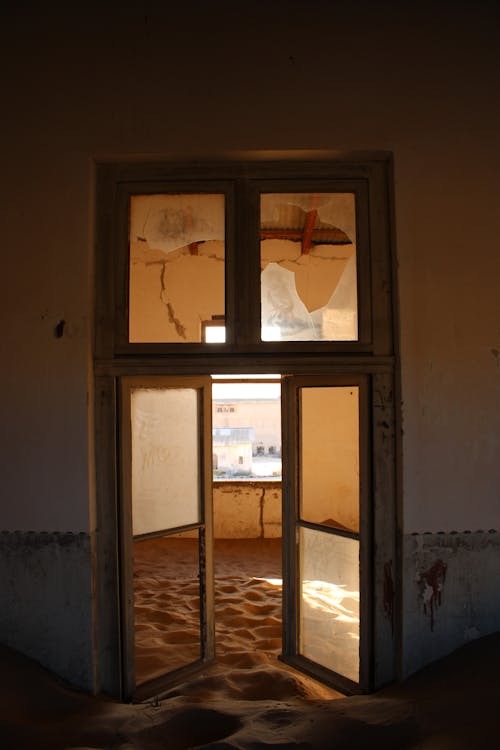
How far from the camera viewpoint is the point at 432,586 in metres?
2.78

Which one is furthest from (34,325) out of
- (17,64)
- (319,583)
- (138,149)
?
(319,583)

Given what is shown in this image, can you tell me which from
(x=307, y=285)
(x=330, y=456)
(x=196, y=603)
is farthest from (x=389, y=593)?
(x=196, y=603)

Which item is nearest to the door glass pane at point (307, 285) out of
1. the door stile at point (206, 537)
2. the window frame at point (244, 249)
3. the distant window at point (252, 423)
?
the window frame at point (244, 249)

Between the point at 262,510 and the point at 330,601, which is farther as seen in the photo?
the point at 262,510

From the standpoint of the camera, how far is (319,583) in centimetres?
315

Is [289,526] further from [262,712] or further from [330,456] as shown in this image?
[262,712]

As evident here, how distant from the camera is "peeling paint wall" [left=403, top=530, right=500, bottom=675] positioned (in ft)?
9.09

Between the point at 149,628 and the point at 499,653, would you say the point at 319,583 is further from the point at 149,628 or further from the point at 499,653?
the point at 149,628

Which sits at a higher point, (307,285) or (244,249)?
(244,249)

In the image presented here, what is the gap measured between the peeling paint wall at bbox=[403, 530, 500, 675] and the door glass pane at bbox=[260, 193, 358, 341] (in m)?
1.28

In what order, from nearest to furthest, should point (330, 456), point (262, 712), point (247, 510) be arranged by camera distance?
point (262, 712), point (330, 456), point (247, 510)

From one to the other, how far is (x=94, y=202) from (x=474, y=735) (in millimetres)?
3102

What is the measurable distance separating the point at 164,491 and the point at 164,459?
19cm

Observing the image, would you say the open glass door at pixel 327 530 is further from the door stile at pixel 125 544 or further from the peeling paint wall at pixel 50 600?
the peeling paint wall at pixel 50 600
